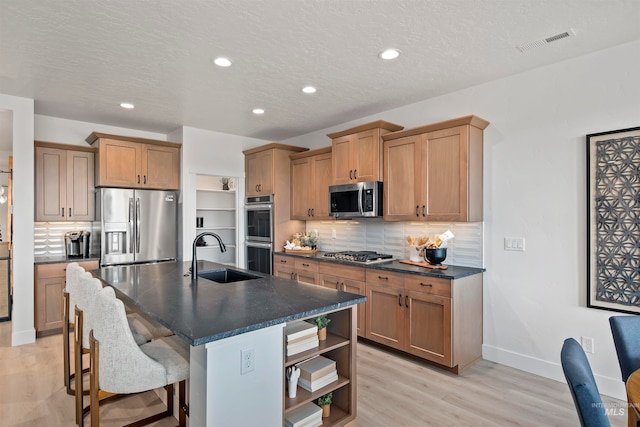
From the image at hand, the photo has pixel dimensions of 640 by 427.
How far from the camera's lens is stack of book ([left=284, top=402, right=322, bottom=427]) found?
195 cm

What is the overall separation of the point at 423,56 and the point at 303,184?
8.70 feet

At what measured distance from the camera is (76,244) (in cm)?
449

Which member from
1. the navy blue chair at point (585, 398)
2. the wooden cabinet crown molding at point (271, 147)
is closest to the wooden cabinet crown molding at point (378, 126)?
the wooden cabinet crown molding at point (271, 147)

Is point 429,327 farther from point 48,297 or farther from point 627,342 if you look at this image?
point 48,297

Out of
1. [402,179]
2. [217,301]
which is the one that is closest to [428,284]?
[402,179]

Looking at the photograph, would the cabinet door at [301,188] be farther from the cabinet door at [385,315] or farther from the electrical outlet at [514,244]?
the electrical outlet at [514,244]

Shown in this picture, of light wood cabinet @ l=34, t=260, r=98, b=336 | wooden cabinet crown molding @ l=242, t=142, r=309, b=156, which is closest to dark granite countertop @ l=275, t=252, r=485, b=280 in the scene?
wooden cabinet crown molding @ l=242, t=142, r=309, b=156

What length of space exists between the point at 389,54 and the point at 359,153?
4.70 ft

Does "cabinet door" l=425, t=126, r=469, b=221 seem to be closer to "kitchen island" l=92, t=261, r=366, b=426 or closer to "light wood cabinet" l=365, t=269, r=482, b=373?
"light wood cabinet" l=365, t=269, r=482, b=373

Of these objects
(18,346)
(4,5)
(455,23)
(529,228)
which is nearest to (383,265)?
(529,228)

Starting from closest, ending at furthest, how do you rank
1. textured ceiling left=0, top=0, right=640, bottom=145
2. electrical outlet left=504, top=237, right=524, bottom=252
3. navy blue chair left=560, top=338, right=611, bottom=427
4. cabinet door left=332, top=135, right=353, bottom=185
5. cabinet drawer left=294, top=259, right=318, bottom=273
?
navy blue chair left=560, top=338, right=611, bottom=427
textured ceiling left=0, top=0, right=640, bottom=145
electrical outlet left=504, top=237, right=524, bottom=252
cabinet door left=332, top=135, right=353, bottom=185
cabinet drawer left=294, top=259, right=318, bottom=273

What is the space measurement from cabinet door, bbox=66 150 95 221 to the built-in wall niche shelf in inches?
54.5

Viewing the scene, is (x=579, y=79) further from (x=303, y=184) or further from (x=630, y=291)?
(x=303, y=184)

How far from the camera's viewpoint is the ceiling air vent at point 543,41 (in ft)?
8.21
